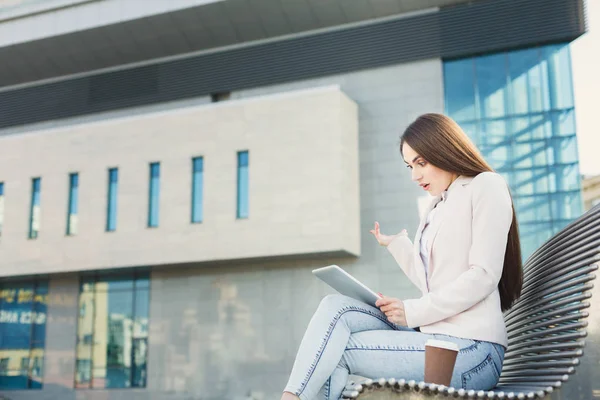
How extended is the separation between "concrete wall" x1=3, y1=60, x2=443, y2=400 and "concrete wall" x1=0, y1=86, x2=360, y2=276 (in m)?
0.63

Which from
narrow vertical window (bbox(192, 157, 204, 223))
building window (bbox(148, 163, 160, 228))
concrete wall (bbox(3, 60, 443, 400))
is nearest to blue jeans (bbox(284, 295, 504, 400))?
concrete wall (bbox(3, 60, 443, 400))

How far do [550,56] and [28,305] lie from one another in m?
16.9

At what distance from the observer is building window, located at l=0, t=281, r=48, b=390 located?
23750mm

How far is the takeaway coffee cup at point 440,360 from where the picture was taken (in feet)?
8.40

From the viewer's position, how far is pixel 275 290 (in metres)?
20.9

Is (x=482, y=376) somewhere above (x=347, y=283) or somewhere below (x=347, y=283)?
below

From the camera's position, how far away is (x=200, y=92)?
22.8 m

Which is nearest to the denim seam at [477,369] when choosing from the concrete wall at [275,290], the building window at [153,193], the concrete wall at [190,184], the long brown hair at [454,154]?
the long brown hair at [454,154]

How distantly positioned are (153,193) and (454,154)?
19.4 meters

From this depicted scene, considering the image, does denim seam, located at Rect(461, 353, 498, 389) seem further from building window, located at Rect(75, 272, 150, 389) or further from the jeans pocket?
building window, located at Rect(75, 272, 150, 389)

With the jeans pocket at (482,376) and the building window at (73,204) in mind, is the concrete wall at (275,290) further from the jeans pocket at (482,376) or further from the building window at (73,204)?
the jeans pocket at (482,376)

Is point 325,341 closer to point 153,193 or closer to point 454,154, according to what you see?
point 454,154

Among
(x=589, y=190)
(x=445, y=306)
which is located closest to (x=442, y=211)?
(x=445, y=306)

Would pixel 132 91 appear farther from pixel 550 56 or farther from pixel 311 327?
pixel 311 327
